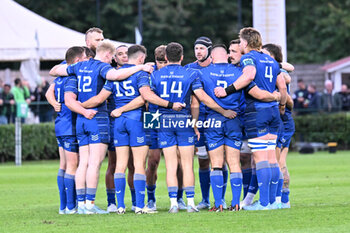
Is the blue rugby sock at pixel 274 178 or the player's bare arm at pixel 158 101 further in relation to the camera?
the blue rugby sock at pixel 274 178

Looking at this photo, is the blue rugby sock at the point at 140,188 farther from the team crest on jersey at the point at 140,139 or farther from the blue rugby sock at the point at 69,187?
the blue rugby sock at the point at 69,187

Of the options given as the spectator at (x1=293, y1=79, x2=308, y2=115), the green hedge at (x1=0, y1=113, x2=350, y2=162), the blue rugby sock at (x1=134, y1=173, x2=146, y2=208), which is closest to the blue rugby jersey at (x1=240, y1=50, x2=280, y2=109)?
the blue rugby sock at (x1=134, y1=173, x2=146, y2=208)

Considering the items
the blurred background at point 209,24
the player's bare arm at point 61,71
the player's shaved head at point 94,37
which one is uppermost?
the blurred background at point 209,24

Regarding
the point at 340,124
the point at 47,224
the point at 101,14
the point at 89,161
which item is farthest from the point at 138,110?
the point at 101,14

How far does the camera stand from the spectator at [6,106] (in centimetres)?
2738

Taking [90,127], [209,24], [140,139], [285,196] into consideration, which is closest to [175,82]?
[140,139]

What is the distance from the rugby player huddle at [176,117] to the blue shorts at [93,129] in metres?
0.01

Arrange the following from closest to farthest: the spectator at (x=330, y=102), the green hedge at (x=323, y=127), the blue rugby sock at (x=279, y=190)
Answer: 1. the blue rugby sock at (x=279, y=190)
2. the green hedge at (x=323, y=127)
3. the spectator at (x=330, y=102)

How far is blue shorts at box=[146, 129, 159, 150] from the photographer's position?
12.0 m

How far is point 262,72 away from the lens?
38.7ft

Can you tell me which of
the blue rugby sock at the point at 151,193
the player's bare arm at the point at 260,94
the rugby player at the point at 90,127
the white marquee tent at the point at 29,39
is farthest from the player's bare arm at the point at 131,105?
the white marquee tent at the point at 29,39

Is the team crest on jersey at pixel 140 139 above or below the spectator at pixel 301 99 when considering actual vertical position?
below

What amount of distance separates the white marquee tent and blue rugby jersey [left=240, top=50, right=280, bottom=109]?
17322 mm

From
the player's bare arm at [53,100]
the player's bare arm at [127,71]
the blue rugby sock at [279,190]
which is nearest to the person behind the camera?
the player's bare arm at [127,71]
